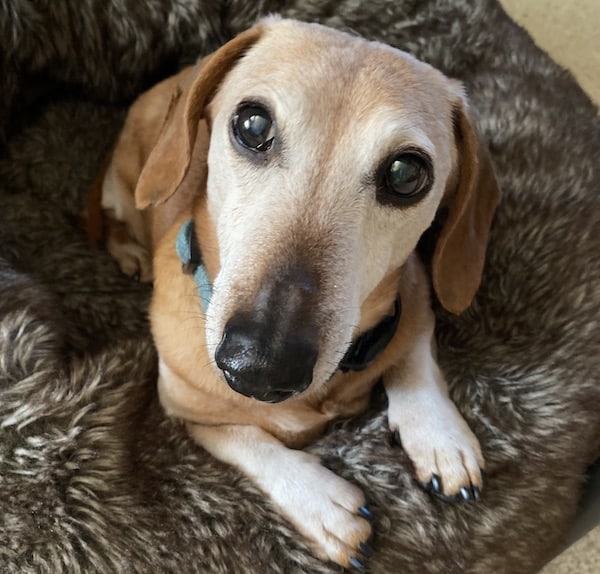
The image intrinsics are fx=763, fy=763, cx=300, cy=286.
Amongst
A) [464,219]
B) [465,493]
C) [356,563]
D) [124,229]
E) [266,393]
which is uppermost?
[464,219]

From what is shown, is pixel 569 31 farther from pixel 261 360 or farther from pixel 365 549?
pixel 261 360

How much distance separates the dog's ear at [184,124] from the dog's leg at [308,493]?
19.7 inches

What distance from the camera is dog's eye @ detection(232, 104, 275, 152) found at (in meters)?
1.18

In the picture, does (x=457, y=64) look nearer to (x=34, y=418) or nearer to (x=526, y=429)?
(x=526, y=429)

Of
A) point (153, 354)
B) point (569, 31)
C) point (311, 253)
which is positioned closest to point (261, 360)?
point (311, 253)

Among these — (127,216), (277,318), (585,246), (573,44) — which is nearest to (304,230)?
(277,318)

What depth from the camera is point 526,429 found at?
1.50 meters

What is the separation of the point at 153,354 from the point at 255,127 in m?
0.65

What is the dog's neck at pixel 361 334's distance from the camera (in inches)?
55.9

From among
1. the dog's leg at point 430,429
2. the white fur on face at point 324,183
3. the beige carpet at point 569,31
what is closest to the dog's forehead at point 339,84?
the white fur on face at point 324,183

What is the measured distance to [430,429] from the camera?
144 centimetres

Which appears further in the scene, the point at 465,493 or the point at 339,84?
the point at 465,493

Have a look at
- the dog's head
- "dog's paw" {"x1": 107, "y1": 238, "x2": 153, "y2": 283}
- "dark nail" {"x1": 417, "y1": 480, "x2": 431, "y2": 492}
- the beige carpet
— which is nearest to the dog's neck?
the dog's head

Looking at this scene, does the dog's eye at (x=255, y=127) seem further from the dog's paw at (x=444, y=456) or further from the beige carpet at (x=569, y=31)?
the beige carpet at (x=569, y=31)
